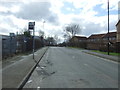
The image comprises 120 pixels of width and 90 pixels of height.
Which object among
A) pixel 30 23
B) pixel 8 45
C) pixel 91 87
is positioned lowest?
pixel 91 87

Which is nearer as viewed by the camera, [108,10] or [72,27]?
[108,10]

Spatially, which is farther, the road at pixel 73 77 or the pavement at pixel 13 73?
the road at pixel 73 77

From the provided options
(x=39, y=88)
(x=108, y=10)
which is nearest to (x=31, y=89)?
(x=39, y=88)

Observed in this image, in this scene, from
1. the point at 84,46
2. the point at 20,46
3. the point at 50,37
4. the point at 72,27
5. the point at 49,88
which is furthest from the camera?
the point at 50,37

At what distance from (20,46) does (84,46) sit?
4705cm

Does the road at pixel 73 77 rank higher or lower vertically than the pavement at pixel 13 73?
lower

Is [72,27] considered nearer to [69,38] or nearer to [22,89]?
[69,38]

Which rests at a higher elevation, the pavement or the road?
the pavement

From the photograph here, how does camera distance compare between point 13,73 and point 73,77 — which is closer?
point 73,77

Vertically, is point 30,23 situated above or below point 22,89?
above

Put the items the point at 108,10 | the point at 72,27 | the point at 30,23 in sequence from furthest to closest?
the point at 72,27, the point at 108,10, the point at 30,23

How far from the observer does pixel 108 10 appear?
29.0m

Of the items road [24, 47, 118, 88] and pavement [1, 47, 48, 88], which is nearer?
pavement [1, 47, 48, 88]

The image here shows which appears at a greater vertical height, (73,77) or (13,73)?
(13,73)
